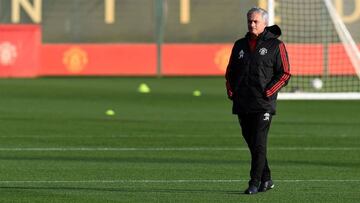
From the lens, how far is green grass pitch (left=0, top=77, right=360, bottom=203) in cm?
1221

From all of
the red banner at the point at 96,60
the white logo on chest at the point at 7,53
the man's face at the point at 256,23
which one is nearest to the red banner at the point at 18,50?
the white logo on chest at the point at 7,53

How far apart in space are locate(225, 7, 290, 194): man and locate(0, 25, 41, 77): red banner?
77.0 feet

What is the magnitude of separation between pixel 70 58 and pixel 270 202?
83.8 ft

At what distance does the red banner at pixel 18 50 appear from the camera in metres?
34.8

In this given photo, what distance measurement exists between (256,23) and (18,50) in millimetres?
23844

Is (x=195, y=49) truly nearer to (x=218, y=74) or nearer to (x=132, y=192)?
→ (x=218, y=74)

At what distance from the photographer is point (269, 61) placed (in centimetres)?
1179

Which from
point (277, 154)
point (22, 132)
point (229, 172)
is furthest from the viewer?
point (22, 132)

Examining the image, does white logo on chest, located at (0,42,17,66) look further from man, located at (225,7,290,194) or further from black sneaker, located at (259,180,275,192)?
man, located at (225,7,290,194)

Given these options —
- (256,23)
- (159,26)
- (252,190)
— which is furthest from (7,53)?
(256,23)

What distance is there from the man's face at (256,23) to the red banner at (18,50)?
2364cm

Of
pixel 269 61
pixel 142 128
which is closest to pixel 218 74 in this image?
pixel 142 128

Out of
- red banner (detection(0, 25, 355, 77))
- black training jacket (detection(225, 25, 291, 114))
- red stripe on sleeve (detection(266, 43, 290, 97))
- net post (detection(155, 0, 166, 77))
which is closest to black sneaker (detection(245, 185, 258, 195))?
black training jacket (detection(225, 25, 291, 114))

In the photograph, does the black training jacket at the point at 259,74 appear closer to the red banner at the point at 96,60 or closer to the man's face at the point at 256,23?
the man's face at the point at 256,23
